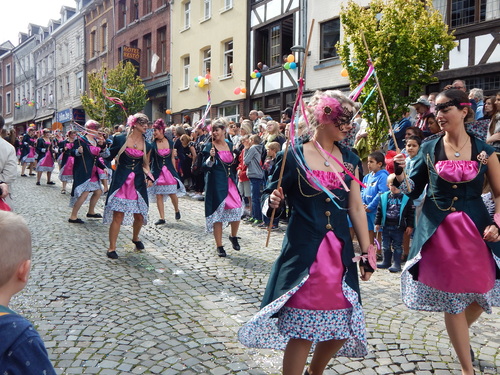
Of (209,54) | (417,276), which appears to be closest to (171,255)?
(417,276)

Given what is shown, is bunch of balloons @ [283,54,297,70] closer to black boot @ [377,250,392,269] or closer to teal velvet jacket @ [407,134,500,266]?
black boot @ [377,250,392,269]

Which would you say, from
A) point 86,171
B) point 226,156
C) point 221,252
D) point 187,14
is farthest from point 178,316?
point 187,14

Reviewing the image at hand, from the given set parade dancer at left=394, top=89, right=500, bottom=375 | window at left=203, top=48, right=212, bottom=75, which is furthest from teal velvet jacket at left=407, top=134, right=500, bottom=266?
window at left=203, top=48, right=212, bottom=75

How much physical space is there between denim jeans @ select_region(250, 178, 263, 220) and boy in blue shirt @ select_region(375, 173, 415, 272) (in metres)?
3.49

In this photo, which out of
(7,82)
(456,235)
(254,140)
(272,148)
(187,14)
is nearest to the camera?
(456,235)

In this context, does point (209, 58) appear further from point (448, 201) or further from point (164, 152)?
point (448, 201)

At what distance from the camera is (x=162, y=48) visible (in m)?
26.5

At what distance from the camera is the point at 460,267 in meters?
3.05

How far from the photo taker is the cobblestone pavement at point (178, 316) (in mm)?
3301

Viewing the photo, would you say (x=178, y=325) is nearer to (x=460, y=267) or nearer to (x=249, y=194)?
(x=460, y=267)

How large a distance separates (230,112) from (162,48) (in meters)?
8.31

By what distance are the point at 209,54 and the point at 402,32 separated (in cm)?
1511

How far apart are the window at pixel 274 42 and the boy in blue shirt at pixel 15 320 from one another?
1714 centimetres

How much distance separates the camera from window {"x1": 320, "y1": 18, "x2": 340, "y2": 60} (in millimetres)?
15523
